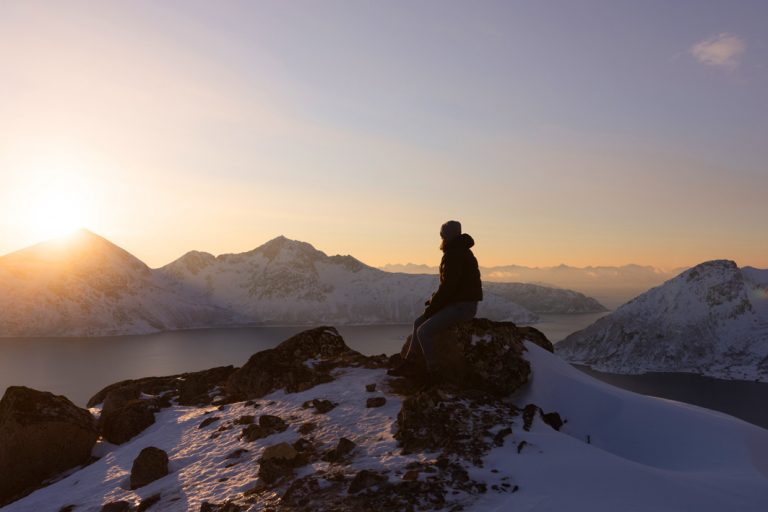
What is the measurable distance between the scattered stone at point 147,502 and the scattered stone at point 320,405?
12.4 feet

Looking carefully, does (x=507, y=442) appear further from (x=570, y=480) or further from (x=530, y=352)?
(x=530, y=352)

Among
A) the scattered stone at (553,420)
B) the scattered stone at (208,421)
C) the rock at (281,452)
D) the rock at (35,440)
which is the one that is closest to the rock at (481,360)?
the scattered stone at (553,420)

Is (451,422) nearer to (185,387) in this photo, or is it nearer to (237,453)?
(237,453)

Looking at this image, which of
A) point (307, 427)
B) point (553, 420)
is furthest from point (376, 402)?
point (553, 420)

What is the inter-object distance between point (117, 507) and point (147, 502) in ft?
2.45

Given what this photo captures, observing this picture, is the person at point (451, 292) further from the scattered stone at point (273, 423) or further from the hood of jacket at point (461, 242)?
the scattered stone at point (273, 423)

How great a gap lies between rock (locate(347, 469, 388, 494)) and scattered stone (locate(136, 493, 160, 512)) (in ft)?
13.4

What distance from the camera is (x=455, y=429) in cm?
908

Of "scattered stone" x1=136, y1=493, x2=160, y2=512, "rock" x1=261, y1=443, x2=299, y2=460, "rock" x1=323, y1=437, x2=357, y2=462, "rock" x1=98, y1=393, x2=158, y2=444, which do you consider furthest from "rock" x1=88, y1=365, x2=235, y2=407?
"rock" x1=323, y1=437, x2=357, y2=462

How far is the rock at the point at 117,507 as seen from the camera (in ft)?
28.9

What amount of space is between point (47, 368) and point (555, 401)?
589 ft

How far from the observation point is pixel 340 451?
8.81 meters

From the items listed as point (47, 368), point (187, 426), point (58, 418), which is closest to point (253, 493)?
point (187, 426)

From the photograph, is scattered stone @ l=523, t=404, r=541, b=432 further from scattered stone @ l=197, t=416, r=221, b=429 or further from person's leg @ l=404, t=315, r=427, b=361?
scattered stone @ l=197, t=416, r=221, b=429
